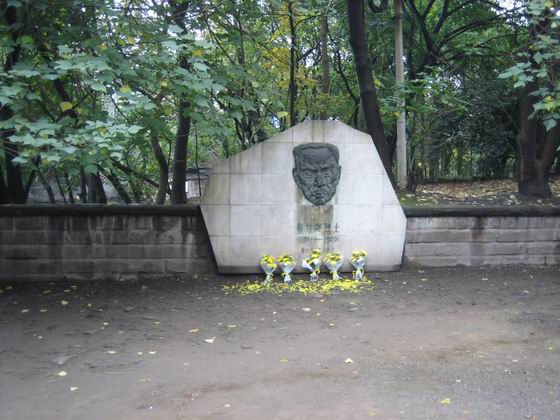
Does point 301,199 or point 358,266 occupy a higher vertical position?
point 301,199

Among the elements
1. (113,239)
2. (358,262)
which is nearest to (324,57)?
(358,262)

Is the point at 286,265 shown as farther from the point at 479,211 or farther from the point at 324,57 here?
the point at 324,57

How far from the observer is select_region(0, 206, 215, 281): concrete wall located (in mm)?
7266

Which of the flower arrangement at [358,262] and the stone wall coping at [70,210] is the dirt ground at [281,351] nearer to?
the flower arrangement at [358,262]

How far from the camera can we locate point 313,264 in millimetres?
7371

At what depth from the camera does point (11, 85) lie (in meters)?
5.14

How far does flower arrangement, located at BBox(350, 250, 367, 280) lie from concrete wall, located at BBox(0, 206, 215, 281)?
2.01 metres

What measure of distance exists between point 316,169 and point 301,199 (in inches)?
18.4

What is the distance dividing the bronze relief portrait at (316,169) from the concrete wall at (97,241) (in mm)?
1535

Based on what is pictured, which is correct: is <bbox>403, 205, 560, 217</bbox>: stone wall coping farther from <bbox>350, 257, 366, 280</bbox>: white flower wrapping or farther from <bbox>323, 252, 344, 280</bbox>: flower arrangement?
<bbox>323, 252, 344, 280</bbox>: flower arrangement

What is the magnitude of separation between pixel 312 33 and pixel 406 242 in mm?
8284

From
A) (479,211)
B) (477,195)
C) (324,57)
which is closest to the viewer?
(479,211)

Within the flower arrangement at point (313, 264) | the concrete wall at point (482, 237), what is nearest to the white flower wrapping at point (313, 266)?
the flower arrangement at point (313, 264)

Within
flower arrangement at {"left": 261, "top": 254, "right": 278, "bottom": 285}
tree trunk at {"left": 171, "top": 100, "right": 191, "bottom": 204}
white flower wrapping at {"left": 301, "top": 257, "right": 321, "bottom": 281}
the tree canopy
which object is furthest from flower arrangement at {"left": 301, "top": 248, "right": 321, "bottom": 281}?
tree trunk at {"left": 171, "top": 100, "right": 191, "bottom": 204}
